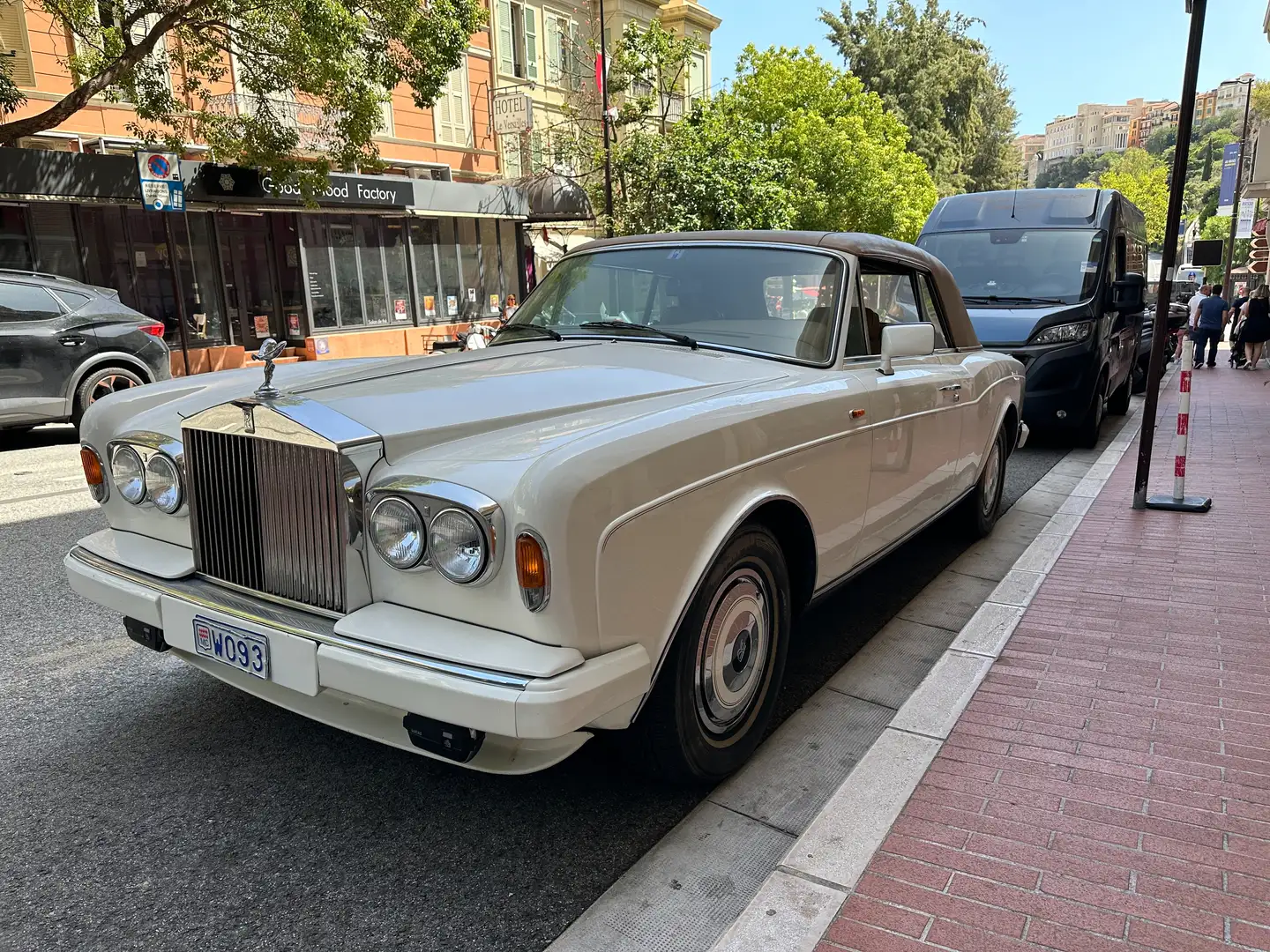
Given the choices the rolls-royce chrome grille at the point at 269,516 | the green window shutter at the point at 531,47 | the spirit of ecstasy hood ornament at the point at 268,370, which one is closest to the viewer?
the rolls-royce chrome grille at the point at 269,516

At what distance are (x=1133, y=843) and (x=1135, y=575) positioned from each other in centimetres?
281

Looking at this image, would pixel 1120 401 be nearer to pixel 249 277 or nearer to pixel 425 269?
pixel 425 269

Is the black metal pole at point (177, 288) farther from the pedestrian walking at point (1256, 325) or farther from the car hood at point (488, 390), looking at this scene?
the pedestrian walking at point (1256, 325)

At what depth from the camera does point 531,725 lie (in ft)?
6.68

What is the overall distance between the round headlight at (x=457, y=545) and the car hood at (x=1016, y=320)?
25.3 ft

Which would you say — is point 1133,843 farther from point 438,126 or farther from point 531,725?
point 438,126

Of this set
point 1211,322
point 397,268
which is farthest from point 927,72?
point 397,268

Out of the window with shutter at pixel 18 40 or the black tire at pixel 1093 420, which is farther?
the window with shutter at pixel 18 40

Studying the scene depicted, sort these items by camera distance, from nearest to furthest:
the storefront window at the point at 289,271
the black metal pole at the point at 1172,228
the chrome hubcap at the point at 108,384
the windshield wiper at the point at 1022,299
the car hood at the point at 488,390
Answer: the car hood at the point at 488,390, the black metal pole at the point at 1172,228, the windshield wiper at the point at 1022,299, the chrome hubcap at the point at 108,384, the storefront window at the point at 289,271

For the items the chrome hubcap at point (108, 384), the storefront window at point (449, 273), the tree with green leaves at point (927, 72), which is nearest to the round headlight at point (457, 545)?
the chrome hubcap at point (108, 384)

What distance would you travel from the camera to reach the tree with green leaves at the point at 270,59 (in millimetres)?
11828

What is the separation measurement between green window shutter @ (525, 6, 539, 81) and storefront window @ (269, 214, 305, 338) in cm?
1346

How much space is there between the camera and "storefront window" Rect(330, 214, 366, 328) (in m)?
19.5

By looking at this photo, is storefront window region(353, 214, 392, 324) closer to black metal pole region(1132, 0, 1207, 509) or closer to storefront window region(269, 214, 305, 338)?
storefront window region(269, 214, 305, 338)
